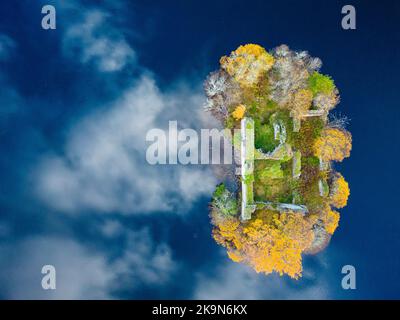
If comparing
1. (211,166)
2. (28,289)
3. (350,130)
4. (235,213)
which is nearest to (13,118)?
(28,289)

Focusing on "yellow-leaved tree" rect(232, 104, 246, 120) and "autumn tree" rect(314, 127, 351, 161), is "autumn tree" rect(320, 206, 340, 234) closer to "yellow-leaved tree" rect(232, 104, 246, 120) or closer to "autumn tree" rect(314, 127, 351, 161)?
"autumn tree" rect(314, 127, 351, 161)

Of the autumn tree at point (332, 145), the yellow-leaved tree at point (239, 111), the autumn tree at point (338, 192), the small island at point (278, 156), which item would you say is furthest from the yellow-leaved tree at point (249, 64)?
the autumn tree at point (338, 192)

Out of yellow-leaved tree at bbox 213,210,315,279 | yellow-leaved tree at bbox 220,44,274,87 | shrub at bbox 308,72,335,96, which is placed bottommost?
yellow-leaved tree at bbox 213,210,315,279

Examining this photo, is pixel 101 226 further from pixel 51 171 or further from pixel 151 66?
pixel 151 66

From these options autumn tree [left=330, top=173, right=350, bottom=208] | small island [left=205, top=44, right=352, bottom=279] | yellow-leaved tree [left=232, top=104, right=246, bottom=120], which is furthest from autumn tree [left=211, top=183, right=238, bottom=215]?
autumn tree [left=330, top=173, right=350, bottom=208]
